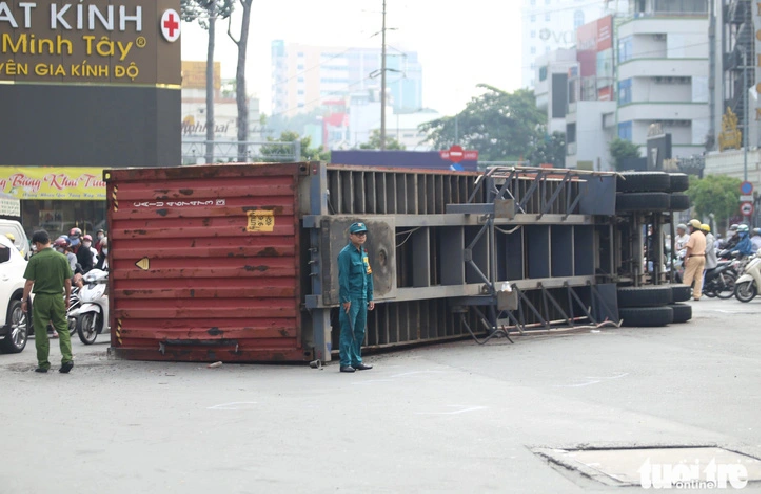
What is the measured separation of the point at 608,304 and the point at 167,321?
835 cm

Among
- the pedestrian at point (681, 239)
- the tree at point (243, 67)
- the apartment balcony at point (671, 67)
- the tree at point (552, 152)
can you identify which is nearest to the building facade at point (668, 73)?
the apartment balcony at point (671, 67)

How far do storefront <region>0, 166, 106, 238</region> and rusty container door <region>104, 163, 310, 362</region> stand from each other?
1776 centimetres

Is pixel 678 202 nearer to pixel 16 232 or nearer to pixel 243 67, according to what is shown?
pixel 16 232

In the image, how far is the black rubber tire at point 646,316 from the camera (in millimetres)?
19375

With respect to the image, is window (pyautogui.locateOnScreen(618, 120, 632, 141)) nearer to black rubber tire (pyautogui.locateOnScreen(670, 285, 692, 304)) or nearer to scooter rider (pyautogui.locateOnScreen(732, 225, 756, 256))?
scooter rider (pyautogui.locateOnScreen(732, 225, 756, 256))

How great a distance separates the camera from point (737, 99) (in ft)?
268

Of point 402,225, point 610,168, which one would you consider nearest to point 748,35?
point 610,168

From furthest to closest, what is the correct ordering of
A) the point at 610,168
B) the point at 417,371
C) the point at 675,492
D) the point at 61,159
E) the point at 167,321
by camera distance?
the point at 610,168
the point at 61,159
the point at 167,321
the point at 417,371
the point at 675,492

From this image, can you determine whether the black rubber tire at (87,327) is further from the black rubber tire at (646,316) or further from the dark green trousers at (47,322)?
the black rubber tire at (646,316)

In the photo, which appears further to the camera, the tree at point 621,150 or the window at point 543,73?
the window at point 543,73

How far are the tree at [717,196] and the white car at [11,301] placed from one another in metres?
56.7

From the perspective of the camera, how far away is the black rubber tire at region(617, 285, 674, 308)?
63.7 feet

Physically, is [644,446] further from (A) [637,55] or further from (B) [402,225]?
(A) [637,55]

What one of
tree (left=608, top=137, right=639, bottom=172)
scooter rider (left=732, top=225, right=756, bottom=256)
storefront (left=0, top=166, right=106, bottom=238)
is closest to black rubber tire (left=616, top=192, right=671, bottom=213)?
scooter rider (left=732, top=225, right=756, bottom=256)
